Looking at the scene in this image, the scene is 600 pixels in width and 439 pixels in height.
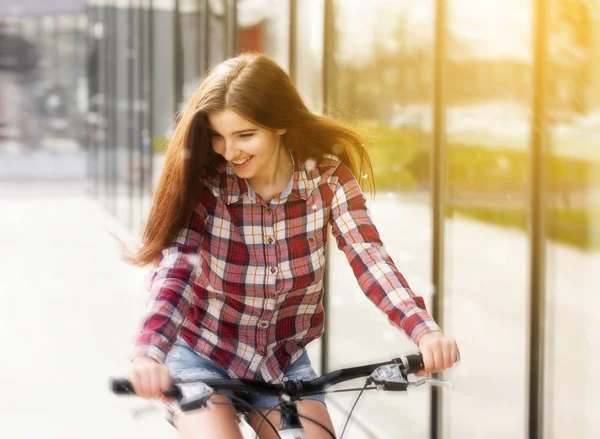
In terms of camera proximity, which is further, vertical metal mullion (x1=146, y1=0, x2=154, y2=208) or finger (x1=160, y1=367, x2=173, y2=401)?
vertical metal mullion (x1=146, y1=0, x2=154, y2=208)

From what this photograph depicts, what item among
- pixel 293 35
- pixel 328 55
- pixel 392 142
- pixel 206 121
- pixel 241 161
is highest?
pixel 293 35

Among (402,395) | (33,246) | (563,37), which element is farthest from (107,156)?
(563,37)

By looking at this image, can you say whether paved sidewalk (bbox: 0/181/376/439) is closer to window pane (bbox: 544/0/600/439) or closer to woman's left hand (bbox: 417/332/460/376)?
window pane (bbox: 544/0/600/439)

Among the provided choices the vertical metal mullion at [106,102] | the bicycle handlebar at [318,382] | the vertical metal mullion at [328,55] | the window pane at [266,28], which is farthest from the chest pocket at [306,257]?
the vertical metal mullion at [106,102]

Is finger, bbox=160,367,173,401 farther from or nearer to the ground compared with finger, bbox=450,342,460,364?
nearer to the ground

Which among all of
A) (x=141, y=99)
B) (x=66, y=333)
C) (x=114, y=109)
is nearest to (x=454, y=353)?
(x=66, y=333)

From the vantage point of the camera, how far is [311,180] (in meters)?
2.46

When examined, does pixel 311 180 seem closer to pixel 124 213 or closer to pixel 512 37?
pixel 512 37

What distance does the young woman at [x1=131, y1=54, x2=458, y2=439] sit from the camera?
89.5 inches

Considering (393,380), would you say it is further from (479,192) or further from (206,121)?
(479,192)

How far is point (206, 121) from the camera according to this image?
7.59ft

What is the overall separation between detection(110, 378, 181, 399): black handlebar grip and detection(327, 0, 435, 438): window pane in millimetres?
2829

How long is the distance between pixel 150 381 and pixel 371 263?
70 cm

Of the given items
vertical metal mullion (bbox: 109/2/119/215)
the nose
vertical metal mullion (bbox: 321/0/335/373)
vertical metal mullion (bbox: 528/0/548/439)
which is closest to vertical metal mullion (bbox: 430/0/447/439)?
vertical metal mullion (bbox: 528/0/548/439)
